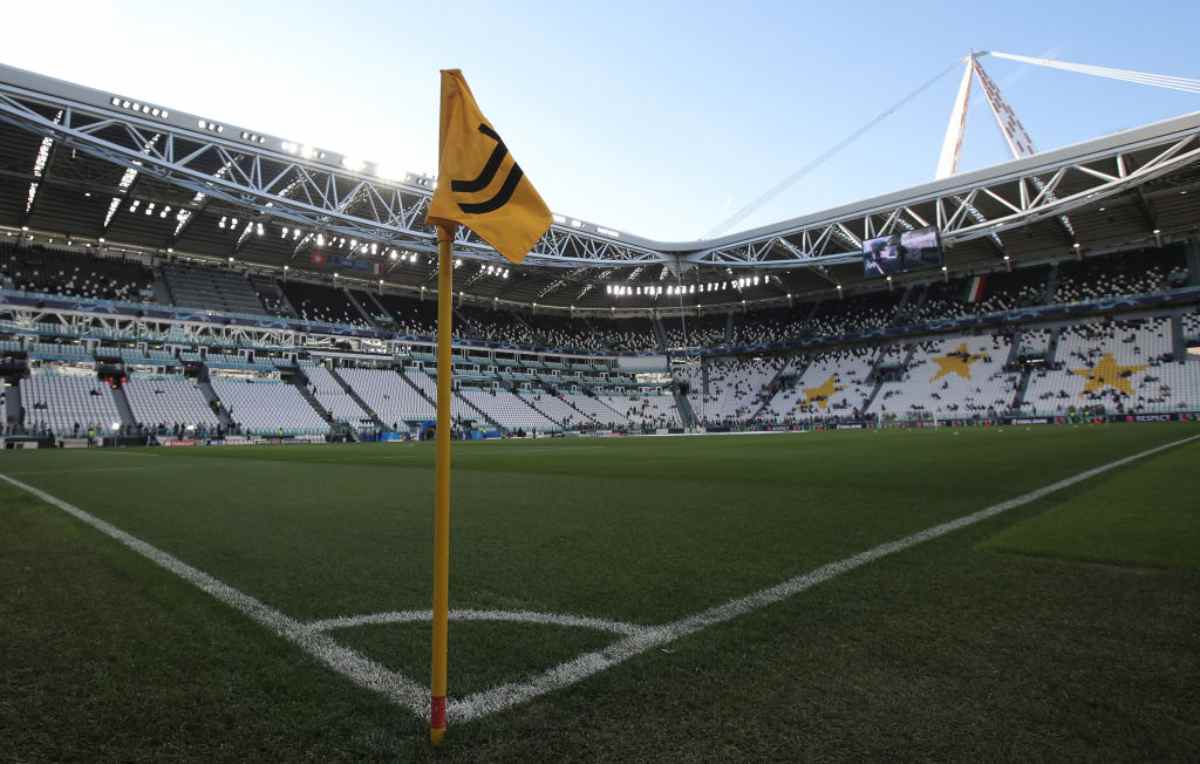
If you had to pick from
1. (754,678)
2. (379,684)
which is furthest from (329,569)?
(754,678)

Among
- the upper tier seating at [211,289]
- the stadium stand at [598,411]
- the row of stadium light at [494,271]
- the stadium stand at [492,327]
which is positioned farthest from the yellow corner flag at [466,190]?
the stadium stand at [492,327]

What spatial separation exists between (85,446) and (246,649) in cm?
3987

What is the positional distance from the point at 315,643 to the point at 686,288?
62629mm

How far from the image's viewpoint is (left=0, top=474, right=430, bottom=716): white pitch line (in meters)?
2.30

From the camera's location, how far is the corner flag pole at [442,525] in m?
1.95

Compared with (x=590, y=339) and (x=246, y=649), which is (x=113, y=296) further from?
(x=246, y=649)

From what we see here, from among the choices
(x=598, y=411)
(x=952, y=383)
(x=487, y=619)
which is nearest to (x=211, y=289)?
(x=598, y=411)

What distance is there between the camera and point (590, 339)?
68.4m

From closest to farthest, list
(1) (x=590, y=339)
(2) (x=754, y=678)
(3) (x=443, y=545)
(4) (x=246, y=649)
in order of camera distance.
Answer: (3) (x=443, y=545) < (2) (x=754, y=678) < (4) (x=246, y=649) < (1) (x=590, y=339)

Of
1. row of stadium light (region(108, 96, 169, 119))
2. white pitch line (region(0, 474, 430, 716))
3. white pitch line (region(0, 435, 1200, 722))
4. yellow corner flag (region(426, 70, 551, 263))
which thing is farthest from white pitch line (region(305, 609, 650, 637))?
row of stadium light (region(108, 96, 169, 119))

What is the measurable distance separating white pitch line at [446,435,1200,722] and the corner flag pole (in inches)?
6.9

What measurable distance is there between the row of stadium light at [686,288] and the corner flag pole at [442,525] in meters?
58.5

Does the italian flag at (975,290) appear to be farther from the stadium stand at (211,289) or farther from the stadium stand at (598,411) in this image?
the stadium stand at (211,289)

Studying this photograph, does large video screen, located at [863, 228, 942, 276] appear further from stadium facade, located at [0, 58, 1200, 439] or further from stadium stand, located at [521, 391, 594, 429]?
stadium stand, located at [521, 391, 594, 429]
